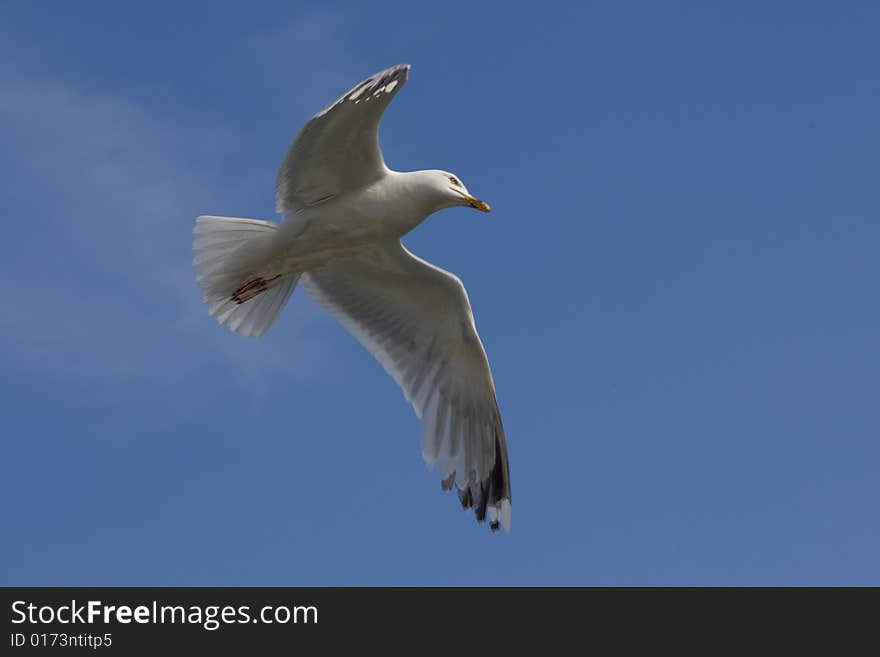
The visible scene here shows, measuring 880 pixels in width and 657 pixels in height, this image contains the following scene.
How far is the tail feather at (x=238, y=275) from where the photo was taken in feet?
29.8

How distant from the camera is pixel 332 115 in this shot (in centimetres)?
842

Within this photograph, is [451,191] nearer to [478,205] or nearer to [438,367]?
[478,205]

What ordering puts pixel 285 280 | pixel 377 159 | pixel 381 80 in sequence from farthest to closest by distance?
pixel 285 280 → pixel 377 159 → pixel 381 80

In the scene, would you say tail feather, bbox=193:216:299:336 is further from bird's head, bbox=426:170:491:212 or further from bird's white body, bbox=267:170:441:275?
bird's head, bbox=426:170:491:212

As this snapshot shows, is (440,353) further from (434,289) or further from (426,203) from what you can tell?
(426,203)

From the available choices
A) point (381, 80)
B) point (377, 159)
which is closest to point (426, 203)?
point (377, 159)

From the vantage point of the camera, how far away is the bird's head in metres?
8.98

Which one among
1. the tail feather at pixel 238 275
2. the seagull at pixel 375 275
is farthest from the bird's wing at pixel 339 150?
the tail feather at pixel 238 275

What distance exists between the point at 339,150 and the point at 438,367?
199cm

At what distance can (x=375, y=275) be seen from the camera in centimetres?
964

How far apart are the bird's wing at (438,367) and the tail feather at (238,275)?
473 millimetres

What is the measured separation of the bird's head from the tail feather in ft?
3.76

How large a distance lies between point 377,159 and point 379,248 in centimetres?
72

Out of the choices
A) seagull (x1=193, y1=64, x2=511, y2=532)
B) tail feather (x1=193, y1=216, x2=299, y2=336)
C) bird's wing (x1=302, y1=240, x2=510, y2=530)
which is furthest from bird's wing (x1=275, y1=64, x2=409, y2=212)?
bird's wing (x1=302, y1=240, x2=510, y2=530)
